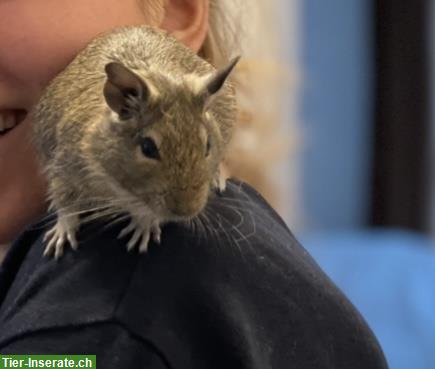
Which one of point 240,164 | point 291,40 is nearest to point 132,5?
point 240,164

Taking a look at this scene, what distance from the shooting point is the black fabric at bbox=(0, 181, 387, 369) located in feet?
2.63

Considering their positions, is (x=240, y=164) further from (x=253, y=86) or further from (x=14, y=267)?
(x=14, y=267)

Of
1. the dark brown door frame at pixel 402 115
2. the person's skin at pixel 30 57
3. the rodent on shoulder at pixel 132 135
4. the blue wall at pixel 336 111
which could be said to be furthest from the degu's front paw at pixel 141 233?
the dark brown door frame at pixel 402 115

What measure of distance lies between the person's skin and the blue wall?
189cm

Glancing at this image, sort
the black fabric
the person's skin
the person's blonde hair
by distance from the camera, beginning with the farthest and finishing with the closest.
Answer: the person's blonde hair
the person's skin
the black fabric

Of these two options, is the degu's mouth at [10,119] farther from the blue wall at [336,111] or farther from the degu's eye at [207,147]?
the blue wall at [336,111]

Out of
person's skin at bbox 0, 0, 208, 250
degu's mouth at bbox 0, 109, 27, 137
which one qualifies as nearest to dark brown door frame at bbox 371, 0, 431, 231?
person's skin at bbox 0, 0, 208, 250

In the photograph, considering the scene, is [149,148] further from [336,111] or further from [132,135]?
[336,111]

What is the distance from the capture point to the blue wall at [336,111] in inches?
117

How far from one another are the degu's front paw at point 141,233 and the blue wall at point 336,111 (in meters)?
2.06

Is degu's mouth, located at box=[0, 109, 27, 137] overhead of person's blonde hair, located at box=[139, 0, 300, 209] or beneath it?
overhead

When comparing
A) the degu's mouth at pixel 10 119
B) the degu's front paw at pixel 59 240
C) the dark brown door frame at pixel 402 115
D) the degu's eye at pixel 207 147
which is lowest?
the dark brown door frame at pixel 402 115

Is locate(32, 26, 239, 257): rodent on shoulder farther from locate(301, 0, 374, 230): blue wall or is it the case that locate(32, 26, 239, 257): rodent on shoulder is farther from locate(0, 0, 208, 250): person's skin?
locate(301, 0, 374, 230): blue wall

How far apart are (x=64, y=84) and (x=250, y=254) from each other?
0.30 meters
